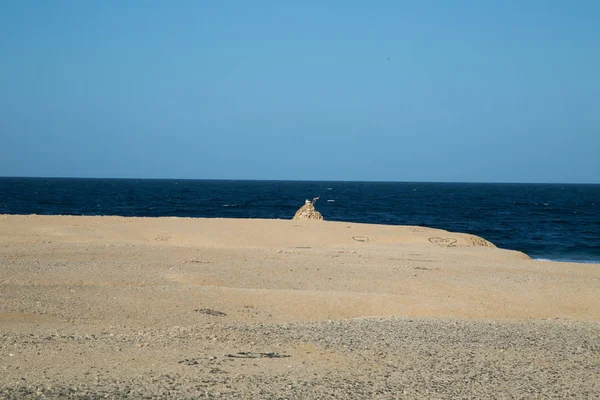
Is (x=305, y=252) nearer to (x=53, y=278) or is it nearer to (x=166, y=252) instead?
(x=166, y=252)

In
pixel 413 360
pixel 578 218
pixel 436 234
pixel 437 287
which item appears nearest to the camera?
pixel 413 360

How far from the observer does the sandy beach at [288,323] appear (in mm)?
Result: 6047

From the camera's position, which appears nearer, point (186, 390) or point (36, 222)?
point (186, 390)

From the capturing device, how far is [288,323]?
8.86m

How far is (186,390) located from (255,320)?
12.4ft

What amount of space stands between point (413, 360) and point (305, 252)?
34.9 feet

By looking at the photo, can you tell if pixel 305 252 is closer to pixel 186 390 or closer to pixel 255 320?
pixel 255 320

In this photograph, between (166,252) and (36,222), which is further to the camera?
(36,222)

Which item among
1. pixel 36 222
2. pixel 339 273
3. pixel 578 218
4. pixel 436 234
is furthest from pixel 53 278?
pixel 578 218

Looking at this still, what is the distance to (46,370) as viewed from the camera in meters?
6.09

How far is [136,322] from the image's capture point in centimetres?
895

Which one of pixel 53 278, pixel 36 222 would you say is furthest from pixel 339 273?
pixel 36 222

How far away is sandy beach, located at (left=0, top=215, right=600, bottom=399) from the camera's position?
6047mm

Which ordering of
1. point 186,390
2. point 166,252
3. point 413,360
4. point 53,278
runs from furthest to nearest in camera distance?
1. point 166,252
2. point 53,278
3. point 413,360
4. point 186,390
